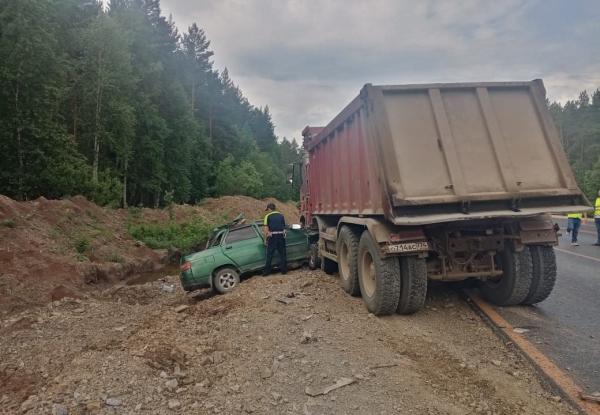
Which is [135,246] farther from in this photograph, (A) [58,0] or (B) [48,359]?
(A) [58,0]

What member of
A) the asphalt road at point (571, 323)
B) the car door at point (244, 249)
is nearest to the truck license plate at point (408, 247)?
the asphalt road at point (571, 323)

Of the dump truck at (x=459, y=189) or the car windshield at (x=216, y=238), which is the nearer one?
the dump truck at (x=459, y=189)

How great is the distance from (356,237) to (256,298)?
1952 millimetres

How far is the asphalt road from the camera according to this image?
438cm

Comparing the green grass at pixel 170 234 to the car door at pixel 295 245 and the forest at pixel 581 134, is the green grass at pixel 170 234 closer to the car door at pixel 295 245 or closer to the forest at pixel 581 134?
the car door at pixel 295 245

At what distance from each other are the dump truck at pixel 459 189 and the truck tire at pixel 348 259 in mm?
276

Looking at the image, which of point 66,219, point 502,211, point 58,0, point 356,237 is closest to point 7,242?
point 66,219

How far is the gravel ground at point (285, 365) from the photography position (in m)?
3.83

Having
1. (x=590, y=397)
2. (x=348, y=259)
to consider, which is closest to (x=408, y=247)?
(x=348, y=259)

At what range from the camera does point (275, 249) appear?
34.7 feet

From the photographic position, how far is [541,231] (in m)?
6.18

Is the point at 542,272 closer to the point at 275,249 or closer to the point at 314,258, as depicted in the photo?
the point at 314,258

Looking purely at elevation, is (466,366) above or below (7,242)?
below

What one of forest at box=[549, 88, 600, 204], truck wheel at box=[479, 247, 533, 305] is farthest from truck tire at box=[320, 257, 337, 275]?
forest at box=[549, 88, 600, 204]
